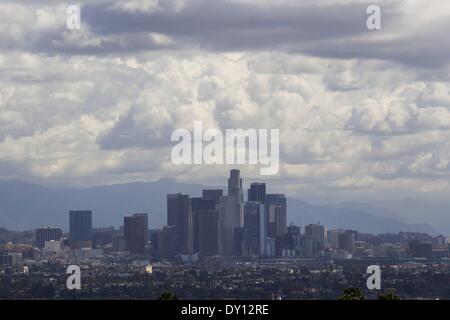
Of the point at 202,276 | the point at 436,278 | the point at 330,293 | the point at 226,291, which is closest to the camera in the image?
the point at 330,293
